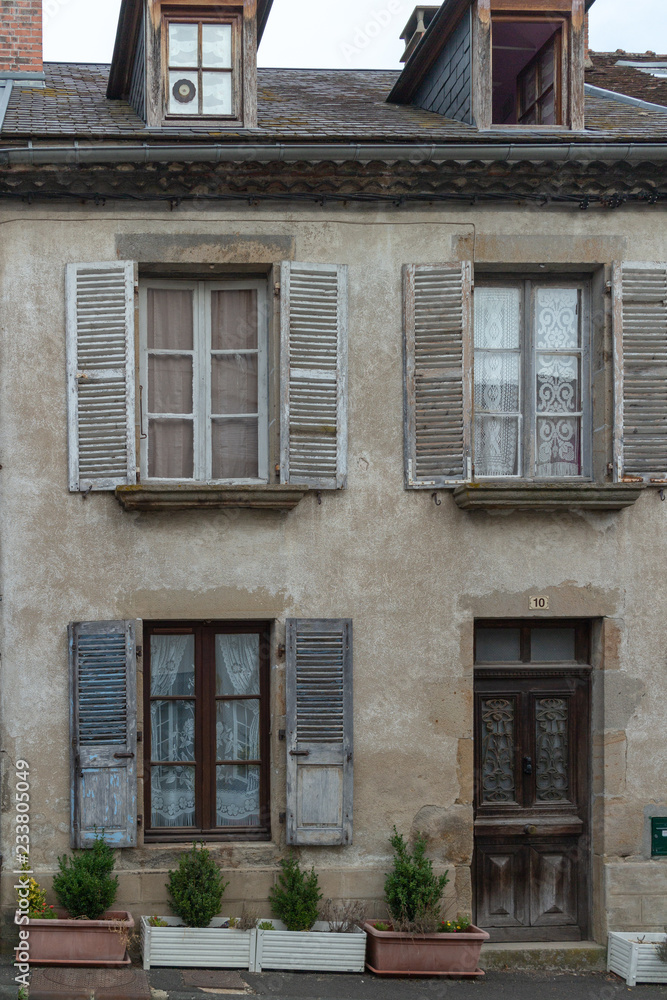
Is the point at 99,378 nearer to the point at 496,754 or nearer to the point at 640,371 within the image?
the point at 640,371

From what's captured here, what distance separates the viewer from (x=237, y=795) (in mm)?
8148

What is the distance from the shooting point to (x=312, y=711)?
26.0 ft

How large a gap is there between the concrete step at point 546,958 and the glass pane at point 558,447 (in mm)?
3587

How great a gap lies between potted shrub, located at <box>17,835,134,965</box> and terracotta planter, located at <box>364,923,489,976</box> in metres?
1.73

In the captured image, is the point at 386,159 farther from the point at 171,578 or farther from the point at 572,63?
the point at 171,578

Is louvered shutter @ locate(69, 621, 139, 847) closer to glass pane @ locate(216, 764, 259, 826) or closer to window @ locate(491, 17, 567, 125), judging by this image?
glass pane @ locate(216, 764, 259, 826)

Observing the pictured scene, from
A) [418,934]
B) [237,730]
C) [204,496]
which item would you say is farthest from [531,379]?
[418,934]

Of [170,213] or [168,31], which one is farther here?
[168,31]

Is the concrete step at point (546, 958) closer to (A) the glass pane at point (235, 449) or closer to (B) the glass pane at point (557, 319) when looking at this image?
(A) the glass pane at point (235, 449)

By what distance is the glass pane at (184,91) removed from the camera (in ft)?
28.2

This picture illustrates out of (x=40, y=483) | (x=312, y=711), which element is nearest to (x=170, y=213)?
(x=40, y=483)

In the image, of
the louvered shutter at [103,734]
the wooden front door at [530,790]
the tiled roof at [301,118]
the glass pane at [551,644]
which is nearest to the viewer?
the louvered shutter at [103,734]

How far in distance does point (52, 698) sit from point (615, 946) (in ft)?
14.8

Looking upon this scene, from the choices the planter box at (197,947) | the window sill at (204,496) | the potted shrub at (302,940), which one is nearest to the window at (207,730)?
the potted shrub at (302,940)
